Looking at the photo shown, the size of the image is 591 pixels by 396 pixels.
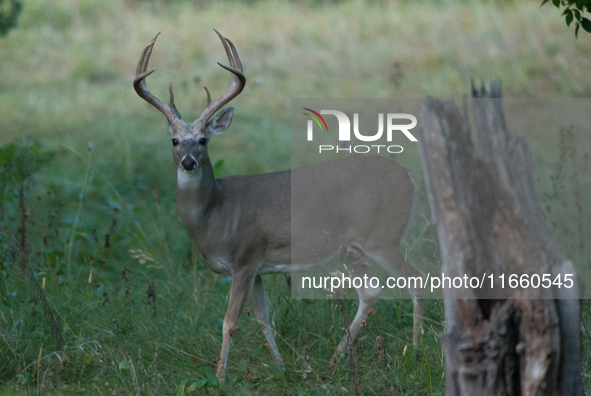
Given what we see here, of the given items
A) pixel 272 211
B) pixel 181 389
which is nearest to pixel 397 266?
pixel 272 211

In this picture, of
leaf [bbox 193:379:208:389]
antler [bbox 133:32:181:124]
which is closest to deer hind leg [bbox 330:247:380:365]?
leaf [bbox 193:379:208:389]

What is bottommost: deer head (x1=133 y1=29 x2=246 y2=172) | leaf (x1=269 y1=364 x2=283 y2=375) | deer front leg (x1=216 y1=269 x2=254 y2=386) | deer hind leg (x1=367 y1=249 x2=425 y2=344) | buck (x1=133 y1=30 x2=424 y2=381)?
leaf (x1=269 y1=364 x2=283 y2=375)

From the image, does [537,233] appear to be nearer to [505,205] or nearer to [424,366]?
[505,205]

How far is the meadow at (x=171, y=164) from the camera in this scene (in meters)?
3.62

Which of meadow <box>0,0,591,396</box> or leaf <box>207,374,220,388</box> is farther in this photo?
meadow <box>0,0,591,396</box>

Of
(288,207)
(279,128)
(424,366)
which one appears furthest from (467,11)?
(424,366)

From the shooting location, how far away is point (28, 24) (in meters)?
13.4

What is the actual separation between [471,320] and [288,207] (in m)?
2.19

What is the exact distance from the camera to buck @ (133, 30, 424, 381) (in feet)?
13.1

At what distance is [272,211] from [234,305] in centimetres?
63

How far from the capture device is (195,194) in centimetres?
405

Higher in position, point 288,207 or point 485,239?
point 288,207

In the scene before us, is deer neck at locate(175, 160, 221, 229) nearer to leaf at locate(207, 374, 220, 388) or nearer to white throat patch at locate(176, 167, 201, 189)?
white throat patch at locate(176, 167, 201, 189)

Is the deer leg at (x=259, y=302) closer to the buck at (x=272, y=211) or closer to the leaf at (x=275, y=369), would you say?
the buck at (x=272, y=211)
